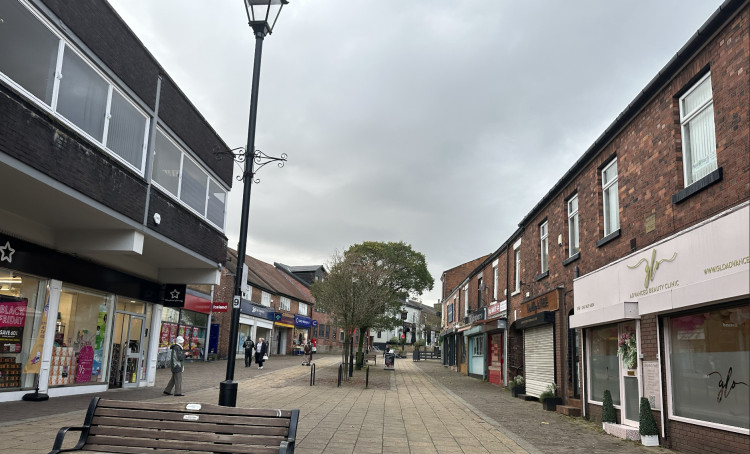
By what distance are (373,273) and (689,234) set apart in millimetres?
19192

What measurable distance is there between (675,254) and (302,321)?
46.9 meters

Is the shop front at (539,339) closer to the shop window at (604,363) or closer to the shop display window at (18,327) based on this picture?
the shop window at (604,363)

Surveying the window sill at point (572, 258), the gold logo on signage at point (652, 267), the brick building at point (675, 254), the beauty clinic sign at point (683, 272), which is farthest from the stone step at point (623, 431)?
the window sill at point (572, 258)

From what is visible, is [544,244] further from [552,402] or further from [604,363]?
[604,363]

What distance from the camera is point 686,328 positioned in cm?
874

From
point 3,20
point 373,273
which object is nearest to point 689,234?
point 3,20

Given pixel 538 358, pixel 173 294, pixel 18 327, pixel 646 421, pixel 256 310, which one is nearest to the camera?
pixel 646 421

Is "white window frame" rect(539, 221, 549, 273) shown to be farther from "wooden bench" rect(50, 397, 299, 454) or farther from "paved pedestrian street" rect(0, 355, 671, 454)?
"wooden bench" rect(50, 397, 299, 454)

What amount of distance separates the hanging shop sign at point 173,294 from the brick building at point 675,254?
1102 cm

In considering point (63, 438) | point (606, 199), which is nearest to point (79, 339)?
point (63, 438)

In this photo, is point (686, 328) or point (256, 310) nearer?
point (686, 328)

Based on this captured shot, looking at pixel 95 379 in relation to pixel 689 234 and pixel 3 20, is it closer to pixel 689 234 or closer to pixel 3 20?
pixel 3 20

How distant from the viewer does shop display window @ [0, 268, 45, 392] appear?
11.2 m

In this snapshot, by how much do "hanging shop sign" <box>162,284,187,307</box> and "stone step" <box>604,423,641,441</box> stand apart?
12.1 meters
